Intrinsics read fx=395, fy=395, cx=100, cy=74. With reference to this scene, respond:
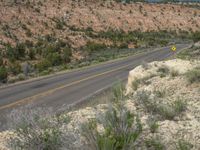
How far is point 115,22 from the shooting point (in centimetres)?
8238

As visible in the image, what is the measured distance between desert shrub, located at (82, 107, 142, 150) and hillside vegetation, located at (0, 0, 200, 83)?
22.2m

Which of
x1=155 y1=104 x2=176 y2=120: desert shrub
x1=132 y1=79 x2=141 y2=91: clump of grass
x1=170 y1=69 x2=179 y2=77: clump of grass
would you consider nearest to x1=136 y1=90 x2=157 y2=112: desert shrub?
x1=155 y1=104 x2=176 y2=120: desert shrub

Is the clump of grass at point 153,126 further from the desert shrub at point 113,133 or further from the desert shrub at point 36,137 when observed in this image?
the desert shrub at point 36,137

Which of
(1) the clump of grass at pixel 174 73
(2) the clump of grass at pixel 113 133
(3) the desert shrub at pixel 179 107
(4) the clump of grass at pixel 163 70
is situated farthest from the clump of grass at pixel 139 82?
(2) the clump of grass at pixel 113 133

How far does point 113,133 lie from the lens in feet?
21.1

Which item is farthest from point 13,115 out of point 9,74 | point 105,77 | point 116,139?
point 9,74

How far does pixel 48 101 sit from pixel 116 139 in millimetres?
11519

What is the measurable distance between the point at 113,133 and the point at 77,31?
61.5 meters

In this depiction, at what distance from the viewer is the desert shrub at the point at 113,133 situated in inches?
232

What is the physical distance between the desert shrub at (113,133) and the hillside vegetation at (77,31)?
72.8 ft

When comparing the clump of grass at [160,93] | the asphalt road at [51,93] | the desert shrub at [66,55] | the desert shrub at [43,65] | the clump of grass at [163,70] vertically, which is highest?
the clump of grass at [160,93]

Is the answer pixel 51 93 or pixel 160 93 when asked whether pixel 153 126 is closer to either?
pixel 160 93

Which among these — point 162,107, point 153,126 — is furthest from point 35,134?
point 162,107

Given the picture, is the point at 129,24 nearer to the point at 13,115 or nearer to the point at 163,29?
the point at 163,29
